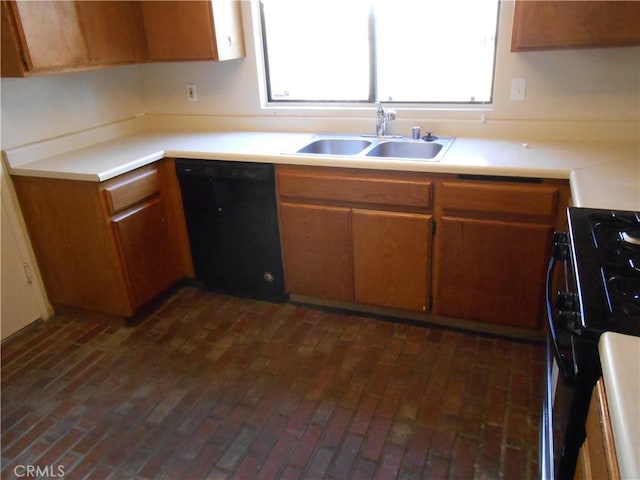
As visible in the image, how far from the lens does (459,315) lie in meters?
2.44

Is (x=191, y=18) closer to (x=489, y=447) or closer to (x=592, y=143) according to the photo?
(x=592, y=143)

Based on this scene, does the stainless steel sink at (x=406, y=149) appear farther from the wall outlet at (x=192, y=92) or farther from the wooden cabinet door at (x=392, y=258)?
the wall outlet at (x=192, y=92)

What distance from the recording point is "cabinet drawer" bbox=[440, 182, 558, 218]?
2.06 m

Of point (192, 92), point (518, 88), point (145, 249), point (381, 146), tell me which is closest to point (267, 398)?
point (145, 249)

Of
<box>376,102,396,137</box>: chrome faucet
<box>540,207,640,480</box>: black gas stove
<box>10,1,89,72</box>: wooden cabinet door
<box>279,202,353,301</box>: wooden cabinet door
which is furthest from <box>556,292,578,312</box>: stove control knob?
<box>10,1,89,72</box>: wooden cabinet door

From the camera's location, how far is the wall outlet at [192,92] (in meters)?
3.19

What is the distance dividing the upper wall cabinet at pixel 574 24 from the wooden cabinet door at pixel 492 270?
0.79 m

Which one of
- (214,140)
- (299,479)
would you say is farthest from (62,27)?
(299,479)

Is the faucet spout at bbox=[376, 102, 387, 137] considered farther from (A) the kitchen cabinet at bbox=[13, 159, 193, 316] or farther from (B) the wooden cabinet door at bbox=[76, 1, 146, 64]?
(B) the wooden cabinet door at bbox=[76, 1, 146, 64]

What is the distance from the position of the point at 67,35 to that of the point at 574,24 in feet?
7.67

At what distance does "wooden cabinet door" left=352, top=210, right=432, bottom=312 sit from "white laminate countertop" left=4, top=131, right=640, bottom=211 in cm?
26

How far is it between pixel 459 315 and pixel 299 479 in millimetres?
1137

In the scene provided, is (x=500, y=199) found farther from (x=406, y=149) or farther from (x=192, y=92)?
(x=192, y=92)

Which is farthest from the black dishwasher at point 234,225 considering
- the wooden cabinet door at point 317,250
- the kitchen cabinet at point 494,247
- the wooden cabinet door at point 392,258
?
the kitchen cabinet at point 494,247
